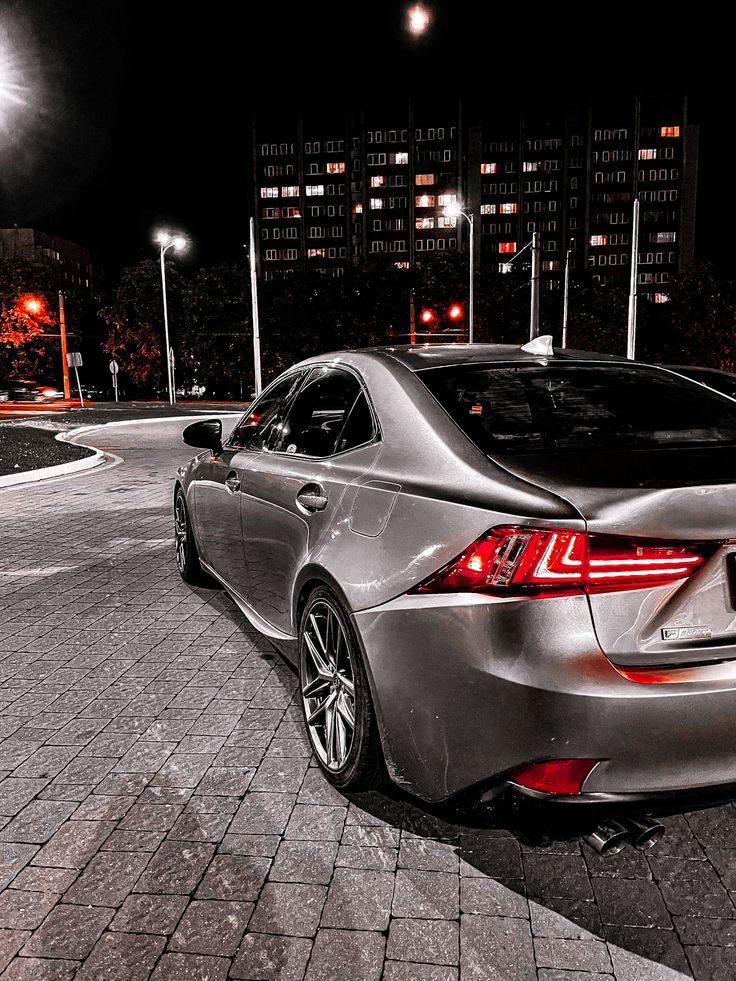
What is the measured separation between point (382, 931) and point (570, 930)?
0.54m

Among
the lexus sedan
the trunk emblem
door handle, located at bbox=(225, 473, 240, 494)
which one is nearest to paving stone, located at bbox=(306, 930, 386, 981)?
the lexus sedan

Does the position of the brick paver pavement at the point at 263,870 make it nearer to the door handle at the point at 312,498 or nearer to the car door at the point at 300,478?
the car door at the point at 300,478

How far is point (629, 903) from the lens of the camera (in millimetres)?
2529

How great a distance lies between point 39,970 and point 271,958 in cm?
63

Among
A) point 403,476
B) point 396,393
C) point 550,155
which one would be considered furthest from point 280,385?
point 550,155

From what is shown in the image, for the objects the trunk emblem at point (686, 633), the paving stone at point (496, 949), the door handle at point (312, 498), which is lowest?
the paving stone at point (496, 949)

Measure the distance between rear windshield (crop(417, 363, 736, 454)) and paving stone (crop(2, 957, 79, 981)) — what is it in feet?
6.50

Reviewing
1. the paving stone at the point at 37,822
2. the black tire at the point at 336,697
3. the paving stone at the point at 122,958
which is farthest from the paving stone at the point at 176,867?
the black tire at the point at 336,697

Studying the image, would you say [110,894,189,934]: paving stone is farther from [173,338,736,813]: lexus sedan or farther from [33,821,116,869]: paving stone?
[173,338,736,813]: lexus sedan

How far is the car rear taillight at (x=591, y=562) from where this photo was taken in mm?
2225

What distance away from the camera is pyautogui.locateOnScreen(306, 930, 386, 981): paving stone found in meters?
2.25

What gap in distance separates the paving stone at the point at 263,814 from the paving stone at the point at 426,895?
522 millimetres

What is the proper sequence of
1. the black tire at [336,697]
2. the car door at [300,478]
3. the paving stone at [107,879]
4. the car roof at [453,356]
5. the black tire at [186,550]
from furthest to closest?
the black tire at [186,550] → the car roof at [453,356] → the car door at [300,478] → the black tire at [336,697] → the paving stone at [107,879]

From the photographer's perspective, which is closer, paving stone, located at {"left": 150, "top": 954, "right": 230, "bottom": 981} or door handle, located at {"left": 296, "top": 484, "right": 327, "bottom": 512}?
paving stone, located at {"left": 150, "top": 954, "right": 230, "bottom": 981}
